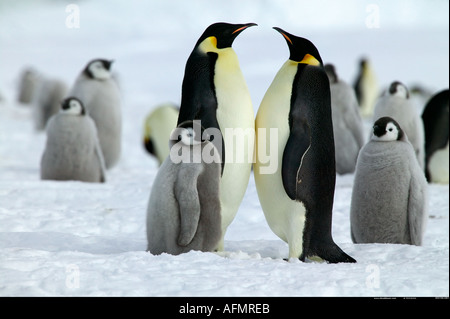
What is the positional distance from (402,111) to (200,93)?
2.74 metres

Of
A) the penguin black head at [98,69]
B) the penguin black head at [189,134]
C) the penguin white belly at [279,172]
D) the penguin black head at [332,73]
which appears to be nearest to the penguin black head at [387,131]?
the penguin white belly at [279,172]

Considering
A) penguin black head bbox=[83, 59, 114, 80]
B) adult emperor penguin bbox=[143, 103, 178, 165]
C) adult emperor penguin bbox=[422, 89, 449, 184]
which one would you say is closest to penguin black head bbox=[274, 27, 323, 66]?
adult emperor penguin bbox=[422, 89, 449, 184]

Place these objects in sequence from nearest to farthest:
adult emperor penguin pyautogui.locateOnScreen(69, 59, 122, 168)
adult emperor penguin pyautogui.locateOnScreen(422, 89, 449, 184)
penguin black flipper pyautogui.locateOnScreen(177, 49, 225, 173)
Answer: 1. penguin black flipper pyautogui.locateOnScreen(177, 49, 225, 173)
2. adult emperor penguin pyautogui.locateOnScreen(422, 89, 449, 184)
3. adult emperor penguin pyautogui.locateOnScreen(69, 59, 122, 168)

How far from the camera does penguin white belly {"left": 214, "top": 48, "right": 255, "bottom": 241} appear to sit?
2840 mm

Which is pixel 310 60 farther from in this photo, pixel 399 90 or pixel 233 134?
pixel 399 90

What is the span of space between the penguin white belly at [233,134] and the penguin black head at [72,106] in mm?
2502

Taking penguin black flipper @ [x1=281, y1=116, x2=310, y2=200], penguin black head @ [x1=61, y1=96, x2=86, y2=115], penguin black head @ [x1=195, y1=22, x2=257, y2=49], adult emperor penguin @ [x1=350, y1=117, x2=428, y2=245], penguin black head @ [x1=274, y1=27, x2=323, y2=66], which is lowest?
adult emperor penguin @ [x1=350, y1=117, x2=428, y2=245]

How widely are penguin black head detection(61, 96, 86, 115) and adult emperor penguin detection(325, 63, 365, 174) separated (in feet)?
7.25

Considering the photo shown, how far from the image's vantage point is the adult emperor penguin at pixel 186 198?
2611 mm

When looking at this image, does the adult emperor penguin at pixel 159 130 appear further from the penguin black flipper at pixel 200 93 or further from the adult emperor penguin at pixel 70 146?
the penguin black flipper at pixel 200 93

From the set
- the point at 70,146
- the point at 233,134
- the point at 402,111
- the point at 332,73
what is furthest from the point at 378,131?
the point at 332,73

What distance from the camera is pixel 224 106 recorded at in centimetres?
287

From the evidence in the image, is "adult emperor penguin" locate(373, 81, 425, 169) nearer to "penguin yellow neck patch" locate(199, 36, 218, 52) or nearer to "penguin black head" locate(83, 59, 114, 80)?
"penguin yellow neck patch" locate(199, 36, 218, 52)

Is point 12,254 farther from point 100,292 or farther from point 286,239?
point 286,239
